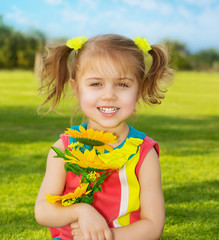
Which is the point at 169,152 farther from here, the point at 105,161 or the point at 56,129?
the point at 105,161

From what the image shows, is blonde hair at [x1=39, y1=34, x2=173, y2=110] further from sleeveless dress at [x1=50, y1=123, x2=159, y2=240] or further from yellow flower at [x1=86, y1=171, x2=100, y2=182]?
yellow flower at [x1=86, y1=171, x2=100, y2=182]

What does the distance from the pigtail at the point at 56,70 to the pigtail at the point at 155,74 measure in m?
0.49

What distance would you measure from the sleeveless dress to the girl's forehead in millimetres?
402

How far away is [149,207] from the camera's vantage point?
236cm

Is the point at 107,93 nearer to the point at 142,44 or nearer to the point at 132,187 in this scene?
the point at 142,44

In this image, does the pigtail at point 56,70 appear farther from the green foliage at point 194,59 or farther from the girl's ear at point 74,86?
the green foliage at point 194,59

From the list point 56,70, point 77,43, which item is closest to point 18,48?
point 56,70

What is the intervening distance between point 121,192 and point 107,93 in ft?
1.82

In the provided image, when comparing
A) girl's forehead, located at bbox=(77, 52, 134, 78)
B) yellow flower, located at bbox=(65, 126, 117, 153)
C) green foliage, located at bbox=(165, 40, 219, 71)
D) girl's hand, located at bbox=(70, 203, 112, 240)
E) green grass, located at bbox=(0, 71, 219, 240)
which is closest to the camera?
girl's hand, located at bbox=(70, 203, 112, 240)

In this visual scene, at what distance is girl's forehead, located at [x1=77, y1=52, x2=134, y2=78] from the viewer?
2.36 metres

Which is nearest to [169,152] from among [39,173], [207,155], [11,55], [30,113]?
[207,155]

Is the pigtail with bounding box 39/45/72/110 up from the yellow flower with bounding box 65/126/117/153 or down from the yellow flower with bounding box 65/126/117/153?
up

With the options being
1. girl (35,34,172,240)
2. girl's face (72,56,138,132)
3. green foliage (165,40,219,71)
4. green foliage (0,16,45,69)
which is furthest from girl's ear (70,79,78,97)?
green foliage (165,40,219,71)

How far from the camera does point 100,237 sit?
2.14 metres
